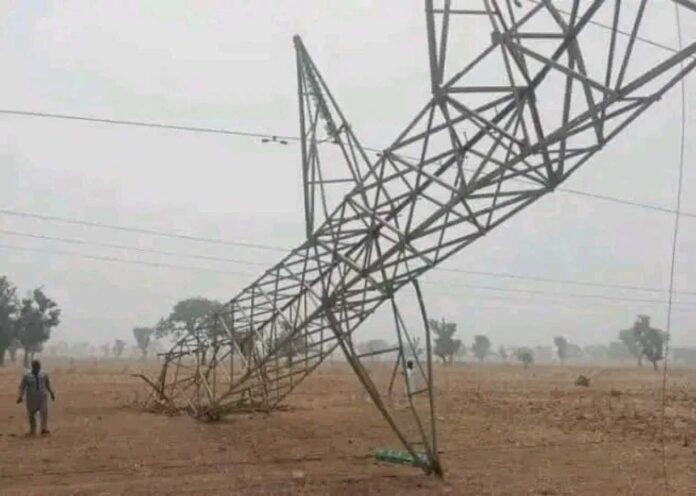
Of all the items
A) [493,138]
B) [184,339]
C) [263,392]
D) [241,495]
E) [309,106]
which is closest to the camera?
[493,138]

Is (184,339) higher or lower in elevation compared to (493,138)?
lower

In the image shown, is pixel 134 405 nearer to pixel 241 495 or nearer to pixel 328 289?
pixel 328 289

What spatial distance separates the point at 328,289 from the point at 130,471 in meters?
4.95

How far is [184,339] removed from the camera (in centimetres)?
2562

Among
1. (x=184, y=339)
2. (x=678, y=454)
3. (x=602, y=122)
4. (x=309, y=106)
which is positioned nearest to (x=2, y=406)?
(x=184, y=339)

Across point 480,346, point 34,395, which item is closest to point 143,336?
point 480,346

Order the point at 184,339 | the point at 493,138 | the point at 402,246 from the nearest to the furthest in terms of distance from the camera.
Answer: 1. the point at 493,138
2. the point at 402,246
3. the point at 184,339

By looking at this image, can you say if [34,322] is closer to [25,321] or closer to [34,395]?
[25,321]

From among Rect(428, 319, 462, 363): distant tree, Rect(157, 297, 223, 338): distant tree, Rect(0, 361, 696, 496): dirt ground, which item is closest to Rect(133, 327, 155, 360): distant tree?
Rect(157, 297, 223, 338): distant tree

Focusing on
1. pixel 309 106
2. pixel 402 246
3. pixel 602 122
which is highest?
pixel 309 106

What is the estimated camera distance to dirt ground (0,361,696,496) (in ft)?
42.1

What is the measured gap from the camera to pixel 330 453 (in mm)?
16500

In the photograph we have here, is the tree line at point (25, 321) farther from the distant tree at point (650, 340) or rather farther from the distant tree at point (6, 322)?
the distant tree at point (650, 340)

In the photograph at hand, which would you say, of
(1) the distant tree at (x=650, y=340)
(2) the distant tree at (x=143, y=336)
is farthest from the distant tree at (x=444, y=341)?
(2) the distant tree at (x=143, y=336)
